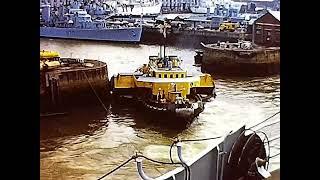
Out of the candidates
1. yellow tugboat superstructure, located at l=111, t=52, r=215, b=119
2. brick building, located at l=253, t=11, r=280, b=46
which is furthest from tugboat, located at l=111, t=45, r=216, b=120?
brick building, located at l=253, t=11, r=280, b=46

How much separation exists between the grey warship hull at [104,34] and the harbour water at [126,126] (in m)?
0.02

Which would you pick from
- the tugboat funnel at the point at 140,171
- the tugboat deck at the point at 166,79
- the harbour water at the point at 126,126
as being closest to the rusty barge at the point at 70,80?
the harbour water at the point at 126,126

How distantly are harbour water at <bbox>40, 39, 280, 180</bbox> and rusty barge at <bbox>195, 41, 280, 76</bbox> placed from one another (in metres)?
0.04

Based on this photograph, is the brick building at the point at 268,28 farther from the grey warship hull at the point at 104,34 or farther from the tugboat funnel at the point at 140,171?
the tugboat funnel at the point at 140,171

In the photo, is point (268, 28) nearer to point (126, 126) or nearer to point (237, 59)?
point (237, 59)

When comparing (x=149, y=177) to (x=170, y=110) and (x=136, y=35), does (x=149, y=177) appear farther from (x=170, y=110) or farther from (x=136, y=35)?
(x=136, y=35)

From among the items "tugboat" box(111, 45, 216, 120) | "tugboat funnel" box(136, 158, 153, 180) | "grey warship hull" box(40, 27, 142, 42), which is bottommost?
"tugboat funnel" box(136, 158, 153, 180)

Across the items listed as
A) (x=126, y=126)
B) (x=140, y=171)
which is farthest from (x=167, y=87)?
(x=140, y=171)

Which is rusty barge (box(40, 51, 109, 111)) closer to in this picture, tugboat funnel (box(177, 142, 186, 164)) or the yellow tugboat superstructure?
the yellow tugboat superstructure

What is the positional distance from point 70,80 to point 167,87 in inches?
14.1

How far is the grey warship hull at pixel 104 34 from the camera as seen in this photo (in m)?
1.83

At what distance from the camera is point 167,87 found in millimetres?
1724

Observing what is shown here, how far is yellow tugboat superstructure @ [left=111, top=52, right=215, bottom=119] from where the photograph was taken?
1724mm
